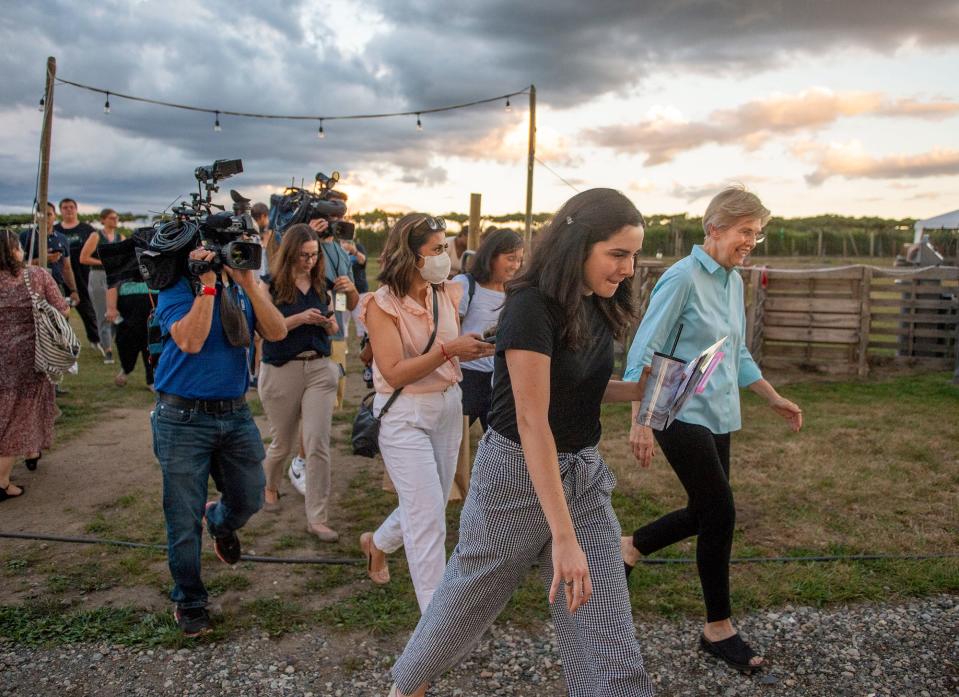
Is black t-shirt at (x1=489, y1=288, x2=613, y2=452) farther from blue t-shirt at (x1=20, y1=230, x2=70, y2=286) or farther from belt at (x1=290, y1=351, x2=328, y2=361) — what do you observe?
blue t-shirt at (x1=20, y1=230, x2=70, y2=286)

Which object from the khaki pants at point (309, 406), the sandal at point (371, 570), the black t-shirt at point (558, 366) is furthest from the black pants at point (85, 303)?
the black t-shirt at point (558, 366)

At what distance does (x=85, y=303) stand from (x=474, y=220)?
6748 mm

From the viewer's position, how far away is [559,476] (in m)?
2.06

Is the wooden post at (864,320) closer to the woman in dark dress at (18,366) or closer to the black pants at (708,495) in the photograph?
the black pants at (708,495)

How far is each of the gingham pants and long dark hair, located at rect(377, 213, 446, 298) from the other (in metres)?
1.30

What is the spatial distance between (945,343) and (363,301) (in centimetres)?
1183

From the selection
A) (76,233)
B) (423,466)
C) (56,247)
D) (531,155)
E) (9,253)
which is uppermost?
(531,155)

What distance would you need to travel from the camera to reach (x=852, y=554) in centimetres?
464

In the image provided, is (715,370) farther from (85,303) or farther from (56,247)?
(85,303)

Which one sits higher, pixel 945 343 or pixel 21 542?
pixel 945 343

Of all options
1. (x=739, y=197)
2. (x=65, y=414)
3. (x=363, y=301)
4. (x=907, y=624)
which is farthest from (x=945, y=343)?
(x=65, y=414)

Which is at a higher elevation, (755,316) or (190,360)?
(755,316)

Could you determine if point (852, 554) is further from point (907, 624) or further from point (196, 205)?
point (196, 205)

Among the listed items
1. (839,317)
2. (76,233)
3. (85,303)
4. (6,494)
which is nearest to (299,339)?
(6,494)
